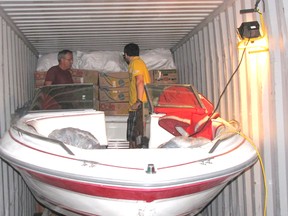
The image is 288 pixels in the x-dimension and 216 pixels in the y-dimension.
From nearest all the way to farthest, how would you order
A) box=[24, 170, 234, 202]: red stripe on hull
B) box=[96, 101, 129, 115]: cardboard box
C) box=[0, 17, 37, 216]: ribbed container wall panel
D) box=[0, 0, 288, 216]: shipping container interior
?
box=[24, 170, 234, 202]: red stripe on hull, box=[0, 0, 288, 216]: shipping container interior, box=[0, 17, 37, 216]: ribbed container wall panel, box=[96, 101, 129, 115]: cardboard box

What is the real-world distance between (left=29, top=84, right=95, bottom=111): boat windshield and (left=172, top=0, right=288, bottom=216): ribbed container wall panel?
Answer: 1.59m

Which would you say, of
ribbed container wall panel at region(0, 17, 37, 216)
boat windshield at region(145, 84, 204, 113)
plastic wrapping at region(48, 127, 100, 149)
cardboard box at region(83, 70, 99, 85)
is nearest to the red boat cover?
boat windshield at region(145, 84, 204, 113)

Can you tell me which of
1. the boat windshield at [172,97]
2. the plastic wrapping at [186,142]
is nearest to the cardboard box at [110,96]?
the boat windshield at [172,97]

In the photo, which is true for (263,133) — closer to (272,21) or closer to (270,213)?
(270,213)

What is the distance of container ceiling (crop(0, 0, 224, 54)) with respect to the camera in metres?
4.25

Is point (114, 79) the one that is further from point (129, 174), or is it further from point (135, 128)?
point (129, 174)

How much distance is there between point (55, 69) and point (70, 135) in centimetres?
259

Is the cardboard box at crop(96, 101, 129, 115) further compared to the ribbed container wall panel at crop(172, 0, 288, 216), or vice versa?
the cardboard box at crop(96, 101, 129, 115)

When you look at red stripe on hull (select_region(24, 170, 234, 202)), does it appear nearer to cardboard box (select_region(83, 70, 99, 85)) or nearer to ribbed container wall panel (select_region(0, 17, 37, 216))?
ribbed container wall panel (select_region(0, 17, 37, 216))

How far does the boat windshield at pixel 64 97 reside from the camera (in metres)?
4.18

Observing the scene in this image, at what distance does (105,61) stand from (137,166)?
442 centimetres

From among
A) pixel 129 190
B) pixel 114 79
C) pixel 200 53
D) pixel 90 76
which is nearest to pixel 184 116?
pixel 129 190

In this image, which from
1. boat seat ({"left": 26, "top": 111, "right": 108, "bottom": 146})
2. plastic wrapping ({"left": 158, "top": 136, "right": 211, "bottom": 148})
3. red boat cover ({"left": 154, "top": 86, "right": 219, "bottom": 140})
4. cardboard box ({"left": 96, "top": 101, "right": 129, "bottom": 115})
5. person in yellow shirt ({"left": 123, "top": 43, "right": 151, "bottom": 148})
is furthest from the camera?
cardboard box ({"left": 96, "top": 101, "right": 129, "bottom": 115})

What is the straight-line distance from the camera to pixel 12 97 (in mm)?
4668
